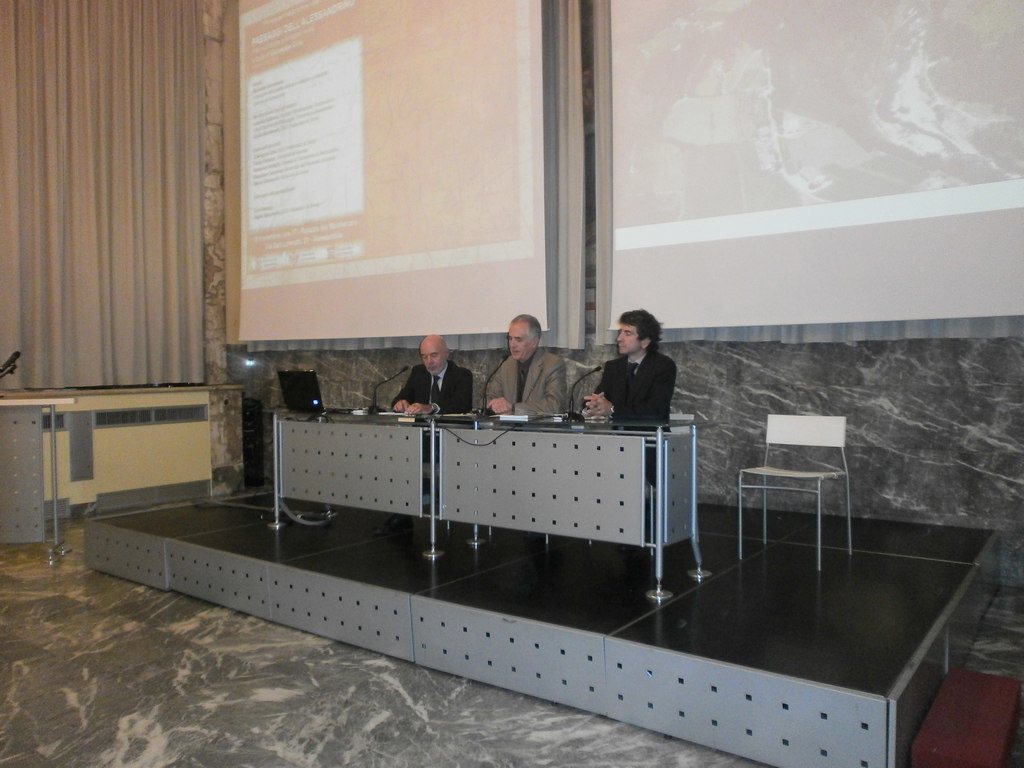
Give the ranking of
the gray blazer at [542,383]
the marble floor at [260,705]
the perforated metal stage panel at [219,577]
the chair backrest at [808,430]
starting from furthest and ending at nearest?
the gray blazer at [542,383] → the chair backrest at [808,430] → the perforated metal stage panel at [219,577] → the marble floor at [260,705]

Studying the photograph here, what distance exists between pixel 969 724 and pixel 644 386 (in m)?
1.82

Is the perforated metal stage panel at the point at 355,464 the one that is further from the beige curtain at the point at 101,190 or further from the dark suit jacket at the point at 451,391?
the beige curtain at the point at 101,190

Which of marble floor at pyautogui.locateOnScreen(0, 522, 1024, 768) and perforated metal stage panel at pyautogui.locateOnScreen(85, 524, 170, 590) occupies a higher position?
perforated metal stage panel at pyautogui.locateOnScreen(85, 524, 170, 590)

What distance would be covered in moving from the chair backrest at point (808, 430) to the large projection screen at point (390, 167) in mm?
1461

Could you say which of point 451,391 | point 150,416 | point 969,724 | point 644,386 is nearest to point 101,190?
point 150,416

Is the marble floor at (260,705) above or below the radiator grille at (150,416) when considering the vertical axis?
below

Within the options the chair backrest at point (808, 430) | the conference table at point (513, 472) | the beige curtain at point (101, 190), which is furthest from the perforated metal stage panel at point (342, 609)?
the beige curtain at point (101, 190)

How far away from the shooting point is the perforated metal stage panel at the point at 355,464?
127 inches

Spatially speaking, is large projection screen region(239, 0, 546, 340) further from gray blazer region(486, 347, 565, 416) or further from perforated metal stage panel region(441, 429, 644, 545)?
perforated metal stage panel region(441, 429, 644, 545)

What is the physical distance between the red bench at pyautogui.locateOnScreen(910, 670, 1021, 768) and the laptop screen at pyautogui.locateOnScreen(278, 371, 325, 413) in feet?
8.68

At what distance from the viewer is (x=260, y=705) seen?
2.26 meters

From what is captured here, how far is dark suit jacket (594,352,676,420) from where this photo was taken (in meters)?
3.32

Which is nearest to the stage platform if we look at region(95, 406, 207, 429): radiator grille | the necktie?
the necktie

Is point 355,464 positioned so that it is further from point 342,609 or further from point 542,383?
point 542,383
